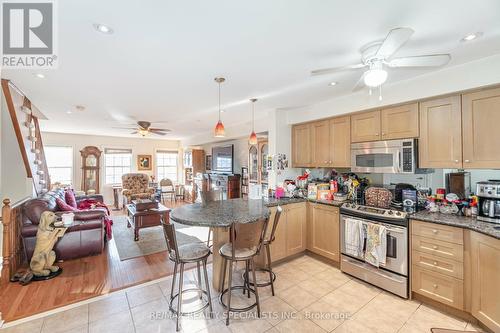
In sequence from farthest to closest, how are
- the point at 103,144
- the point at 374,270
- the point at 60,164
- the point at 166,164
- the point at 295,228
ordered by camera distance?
the point at 166,164, the point at 103,144, the point at 60,164, the point at 295,228, the point at 374,270

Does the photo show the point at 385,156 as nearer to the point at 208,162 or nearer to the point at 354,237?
the point at 354,237

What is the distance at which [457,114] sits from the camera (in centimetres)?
243

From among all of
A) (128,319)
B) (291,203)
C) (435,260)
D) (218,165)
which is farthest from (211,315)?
(218,165)

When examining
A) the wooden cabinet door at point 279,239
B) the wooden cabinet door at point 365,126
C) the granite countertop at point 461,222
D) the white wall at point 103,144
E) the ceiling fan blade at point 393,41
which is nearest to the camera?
the ceiling fan blade at point 393,41

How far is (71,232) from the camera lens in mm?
3422

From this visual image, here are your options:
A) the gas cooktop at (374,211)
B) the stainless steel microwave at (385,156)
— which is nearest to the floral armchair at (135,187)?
the gas cooktop at (374,211)

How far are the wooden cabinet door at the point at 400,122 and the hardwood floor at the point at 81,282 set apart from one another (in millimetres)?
3539

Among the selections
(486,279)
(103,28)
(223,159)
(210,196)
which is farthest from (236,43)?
(223,159)

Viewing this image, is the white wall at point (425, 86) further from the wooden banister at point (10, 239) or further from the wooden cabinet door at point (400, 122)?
the wooden banister at point (10, 239)

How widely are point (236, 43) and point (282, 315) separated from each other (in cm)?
261

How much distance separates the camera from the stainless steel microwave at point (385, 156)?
2736mm

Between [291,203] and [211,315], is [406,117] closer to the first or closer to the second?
[291,203]

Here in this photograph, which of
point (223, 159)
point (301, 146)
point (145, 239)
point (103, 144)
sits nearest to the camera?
point (301, 146)

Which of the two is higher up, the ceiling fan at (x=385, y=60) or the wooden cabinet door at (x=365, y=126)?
the ceiling fan at (x=385, y=60)
